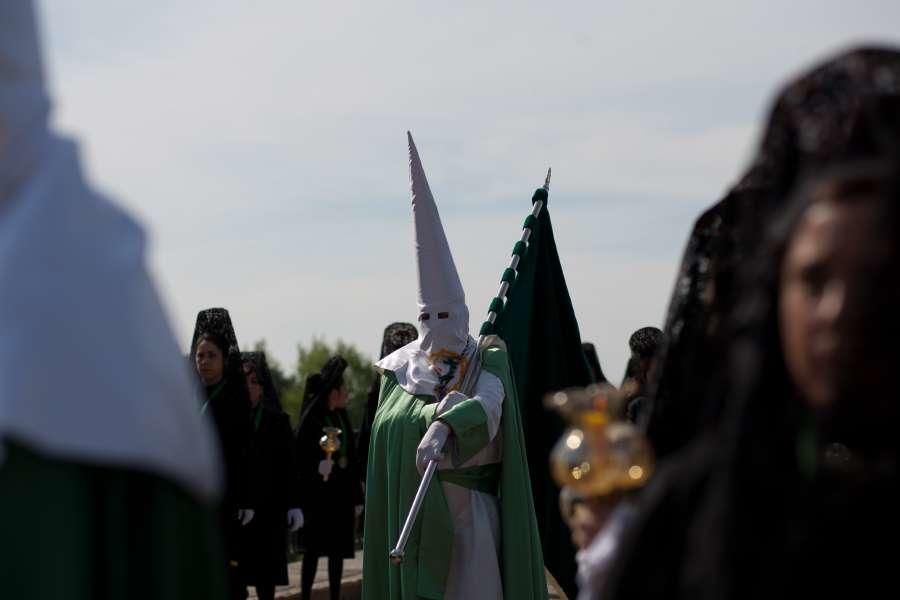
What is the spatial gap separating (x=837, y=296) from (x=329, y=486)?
1394cm

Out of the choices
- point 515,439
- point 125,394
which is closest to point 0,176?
point 125,394

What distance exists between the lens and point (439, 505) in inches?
384

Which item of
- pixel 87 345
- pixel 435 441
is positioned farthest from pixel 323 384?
pixel 87 345

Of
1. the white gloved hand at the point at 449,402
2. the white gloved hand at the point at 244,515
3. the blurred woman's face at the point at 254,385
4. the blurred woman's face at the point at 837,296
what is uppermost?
the blurred woman's face at the point at 254,385

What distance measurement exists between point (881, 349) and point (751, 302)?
263mm

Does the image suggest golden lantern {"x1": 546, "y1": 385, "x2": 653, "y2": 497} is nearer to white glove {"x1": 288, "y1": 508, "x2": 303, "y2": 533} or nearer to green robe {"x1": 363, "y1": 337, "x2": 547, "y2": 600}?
green robe {"x1": 363, "y1": 337, "x2": 547, "y2": 600}

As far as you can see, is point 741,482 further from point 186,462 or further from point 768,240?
point 186,462

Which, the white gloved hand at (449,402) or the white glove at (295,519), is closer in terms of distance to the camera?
the white gloved hand at (449,402)

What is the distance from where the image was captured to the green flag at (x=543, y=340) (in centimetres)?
1014

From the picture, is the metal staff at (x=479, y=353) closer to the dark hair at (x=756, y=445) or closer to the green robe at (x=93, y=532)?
the green robe at (x=93, y=532)

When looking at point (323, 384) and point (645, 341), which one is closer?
point (645, 341)

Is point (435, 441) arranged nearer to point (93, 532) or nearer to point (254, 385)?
point (254, 385)

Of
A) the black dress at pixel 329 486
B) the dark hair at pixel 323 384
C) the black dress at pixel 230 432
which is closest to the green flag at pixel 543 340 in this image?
the black dress at pixel 230 432

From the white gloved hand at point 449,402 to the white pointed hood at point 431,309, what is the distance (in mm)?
270
